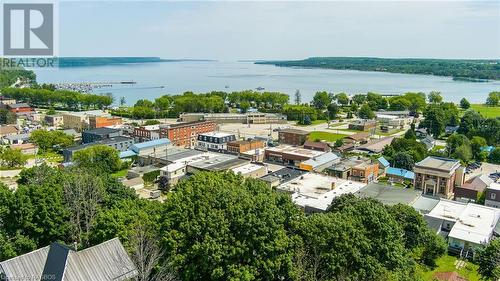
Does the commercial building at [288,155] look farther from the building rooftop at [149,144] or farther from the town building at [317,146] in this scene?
the building rooftop at [149,144]

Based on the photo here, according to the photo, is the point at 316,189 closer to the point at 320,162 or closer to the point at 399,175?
the point at 320,162

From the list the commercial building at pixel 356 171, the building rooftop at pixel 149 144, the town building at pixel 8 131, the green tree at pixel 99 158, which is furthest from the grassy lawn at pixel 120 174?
the town building at pixel 8 131

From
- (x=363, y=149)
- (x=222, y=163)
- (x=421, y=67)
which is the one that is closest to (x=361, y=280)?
(x=222, y=163)

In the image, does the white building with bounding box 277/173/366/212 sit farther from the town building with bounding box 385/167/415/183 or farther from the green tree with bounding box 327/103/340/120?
the green tree with bounding box 327/103/340/120

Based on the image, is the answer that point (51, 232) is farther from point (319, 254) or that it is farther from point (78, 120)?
point (78, 120)

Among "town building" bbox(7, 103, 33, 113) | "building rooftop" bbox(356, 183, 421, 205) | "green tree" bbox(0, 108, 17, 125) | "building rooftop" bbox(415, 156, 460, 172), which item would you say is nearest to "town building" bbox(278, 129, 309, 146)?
"building rooftop" bbox(415, 156, 460, 172)
